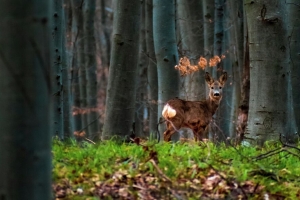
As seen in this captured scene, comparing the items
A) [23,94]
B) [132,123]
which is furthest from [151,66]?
[23,94]

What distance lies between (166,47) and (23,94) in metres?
8.13

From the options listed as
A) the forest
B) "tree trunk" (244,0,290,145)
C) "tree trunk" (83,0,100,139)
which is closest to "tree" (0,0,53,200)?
the forest

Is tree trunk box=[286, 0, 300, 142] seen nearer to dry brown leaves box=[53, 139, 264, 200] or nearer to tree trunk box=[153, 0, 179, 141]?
tree trunk box=[153, 0, 179, 141]

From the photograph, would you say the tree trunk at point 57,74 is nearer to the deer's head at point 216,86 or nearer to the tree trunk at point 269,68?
the deer's head at point 216,86

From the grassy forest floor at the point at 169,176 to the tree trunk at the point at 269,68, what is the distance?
58.4 inches

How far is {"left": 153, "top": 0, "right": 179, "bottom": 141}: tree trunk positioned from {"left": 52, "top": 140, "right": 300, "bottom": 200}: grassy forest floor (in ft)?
17.5

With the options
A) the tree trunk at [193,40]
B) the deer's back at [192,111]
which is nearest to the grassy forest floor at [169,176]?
the deer's back at [192,111]

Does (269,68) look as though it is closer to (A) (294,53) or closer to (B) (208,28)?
(A) (294,53)

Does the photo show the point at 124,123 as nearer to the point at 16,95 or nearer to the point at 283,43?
the point at 283,43

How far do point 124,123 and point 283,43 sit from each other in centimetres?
255

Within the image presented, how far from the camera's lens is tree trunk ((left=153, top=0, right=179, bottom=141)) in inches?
443

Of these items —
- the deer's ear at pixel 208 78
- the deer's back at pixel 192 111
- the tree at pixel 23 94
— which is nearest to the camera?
the tree at pixel 23 94

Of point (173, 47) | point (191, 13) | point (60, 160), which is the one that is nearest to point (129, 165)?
point (60, 160)

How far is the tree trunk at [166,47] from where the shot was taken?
11250mm
